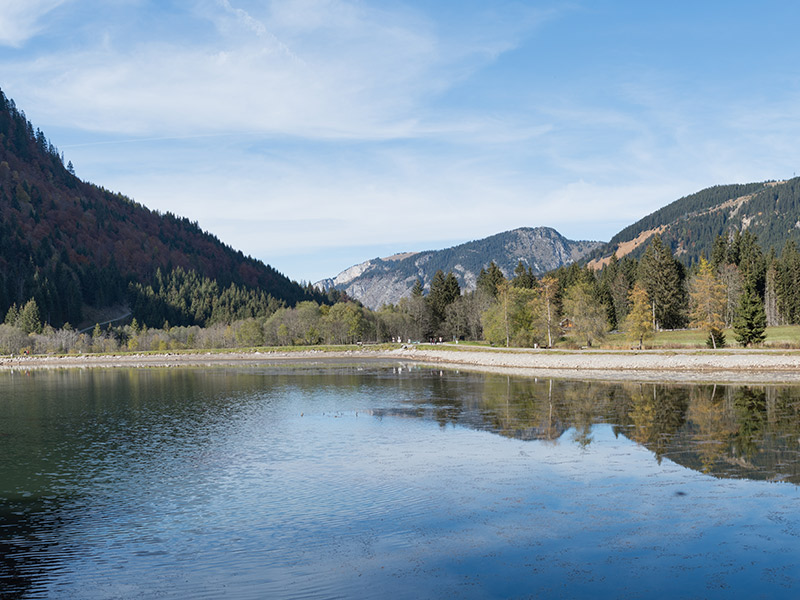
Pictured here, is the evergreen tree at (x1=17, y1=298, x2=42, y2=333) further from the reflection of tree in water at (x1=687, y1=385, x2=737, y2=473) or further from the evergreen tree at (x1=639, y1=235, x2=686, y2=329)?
the reflection of tree in water at (x1=687, y1=385, x2=737, y2=473)

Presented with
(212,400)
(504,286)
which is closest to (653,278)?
(504,286)

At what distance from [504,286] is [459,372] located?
41.5m

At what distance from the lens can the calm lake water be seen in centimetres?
1404

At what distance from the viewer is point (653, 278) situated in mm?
115312

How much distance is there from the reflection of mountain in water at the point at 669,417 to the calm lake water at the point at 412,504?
22 centimetres

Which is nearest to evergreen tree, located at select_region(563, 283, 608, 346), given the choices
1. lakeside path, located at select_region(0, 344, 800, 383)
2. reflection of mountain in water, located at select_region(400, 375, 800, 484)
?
lakeside path, located at select_region(0, 344, 800, 383)

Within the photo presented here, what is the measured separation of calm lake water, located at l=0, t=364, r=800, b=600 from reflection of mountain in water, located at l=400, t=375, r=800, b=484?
8.5 inches

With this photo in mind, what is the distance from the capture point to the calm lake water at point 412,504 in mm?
14039

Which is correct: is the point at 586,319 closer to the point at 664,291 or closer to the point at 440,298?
the point at 664,291

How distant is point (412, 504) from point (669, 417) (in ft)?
71.3

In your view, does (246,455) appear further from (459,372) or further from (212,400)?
(459,372)

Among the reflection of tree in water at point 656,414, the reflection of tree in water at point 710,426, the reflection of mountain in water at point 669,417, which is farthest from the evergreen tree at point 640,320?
the reflection of tree in water at point 710,426

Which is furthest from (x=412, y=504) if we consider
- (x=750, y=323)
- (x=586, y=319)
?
(x=586, y=319)

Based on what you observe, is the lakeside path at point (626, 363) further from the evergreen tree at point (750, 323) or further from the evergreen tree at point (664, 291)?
the evergreen tree at point (664, 291)
